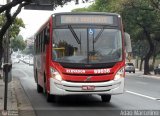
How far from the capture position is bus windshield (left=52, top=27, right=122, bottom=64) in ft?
51.3

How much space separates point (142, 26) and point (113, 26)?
120 ft

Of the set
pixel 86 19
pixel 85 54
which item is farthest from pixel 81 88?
pixel 86 19

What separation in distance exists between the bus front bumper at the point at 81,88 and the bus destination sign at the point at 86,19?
2055mm

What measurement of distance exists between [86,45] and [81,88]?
1.47 meters

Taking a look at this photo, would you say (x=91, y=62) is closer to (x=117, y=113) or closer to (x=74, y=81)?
(x=74, y=81)

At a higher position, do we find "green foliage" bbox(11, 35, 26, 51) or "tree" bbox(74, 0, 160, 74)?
"tree" bbox(74, 0, 160, 74)

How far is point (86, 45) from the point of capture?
15.8 metres

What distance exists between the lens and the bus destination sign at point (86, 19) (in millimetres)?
16047

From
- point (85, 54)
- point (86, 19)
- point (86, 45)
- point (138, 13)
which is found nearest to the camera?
point (85, 54)

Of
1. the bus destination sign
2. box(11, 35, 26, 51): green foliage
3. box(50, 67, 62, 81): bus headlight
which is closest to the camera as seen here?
box(50, 67, 62, 81): bus headlight

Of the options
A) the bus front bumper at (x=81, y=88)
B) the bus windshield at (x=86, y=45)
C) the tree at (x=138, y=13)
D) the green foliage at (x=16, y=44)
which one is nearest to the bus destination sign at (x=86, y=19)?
the bus windshield at (x=86, y=45)

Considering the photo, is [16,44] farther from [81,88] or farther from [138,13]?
[81,88]

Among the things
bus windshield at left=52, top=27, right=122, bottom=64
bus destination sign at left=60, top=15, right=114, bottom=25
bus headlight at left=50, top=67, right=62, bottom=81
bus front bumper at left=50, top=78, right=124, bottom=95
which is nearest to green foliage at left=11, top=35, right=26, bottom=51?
bus destination sign at left=60, top=15, right=114, bottom=25

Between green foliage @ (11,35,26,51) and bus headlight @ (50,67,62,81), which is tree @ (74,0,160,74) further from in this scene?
green foliage @ (11,35,26,51)
